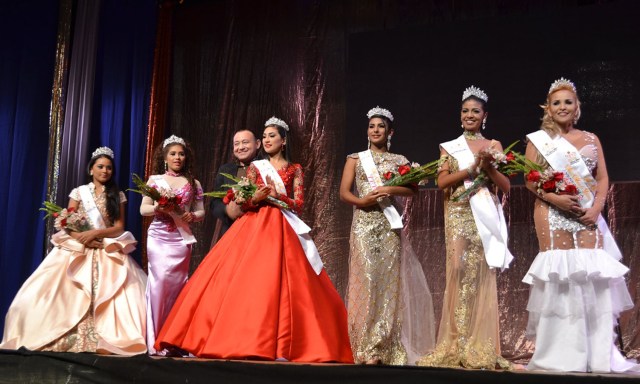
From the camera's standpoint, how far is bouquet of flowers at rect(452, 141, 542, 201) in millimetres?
3990

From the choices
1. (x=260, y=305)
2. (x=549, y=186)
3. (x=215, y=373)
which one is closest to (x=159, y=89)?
(x=260, y=305)

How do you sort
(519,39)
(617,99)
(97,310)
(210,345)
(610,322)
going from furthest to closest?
(519,39) < (617,99) < (97,310) < (210,345) < (610,322)

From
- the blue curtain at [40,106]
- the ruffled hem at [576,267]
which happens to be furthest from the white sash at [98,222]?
the ruffled hem at [576,267]

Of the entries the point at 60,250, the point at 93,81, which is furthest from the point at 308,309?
the point at 93,81

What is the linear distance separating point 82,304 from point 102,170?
1030 mm

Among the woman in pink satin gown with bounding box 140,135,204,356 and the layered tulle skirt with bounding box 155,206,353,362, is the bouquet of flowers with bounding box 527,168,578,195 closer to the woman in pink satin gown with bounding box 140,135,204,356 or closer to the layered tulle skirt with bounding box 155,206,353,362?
the layered tulle skirt with bounding box 155,206,353,362

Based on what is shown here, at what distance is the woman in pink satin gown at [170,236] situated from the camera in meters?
5.16

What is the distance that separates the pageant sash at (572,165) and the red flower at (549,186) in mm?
119

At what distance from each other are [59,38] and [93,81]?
0.74 m

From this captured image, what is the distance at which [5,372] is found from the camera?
4.36 meters

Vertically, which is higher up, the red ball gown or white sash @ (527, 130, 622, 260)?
white sash @ (527, 130, 622, 260)

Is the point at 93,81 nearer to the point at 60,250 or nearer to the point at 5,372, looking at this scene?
the point at 60,250

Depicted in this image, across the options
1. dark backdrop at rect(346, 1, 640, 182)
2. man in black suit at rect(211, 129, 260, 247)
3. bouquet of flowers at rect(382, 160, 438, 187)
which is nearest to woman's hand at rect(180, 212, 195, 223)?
man in black suit at rect(211, 129, 260, 247)

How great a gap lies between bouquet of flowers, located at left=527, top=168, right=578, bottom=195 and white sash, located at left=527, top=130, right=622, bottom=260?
0.06m
